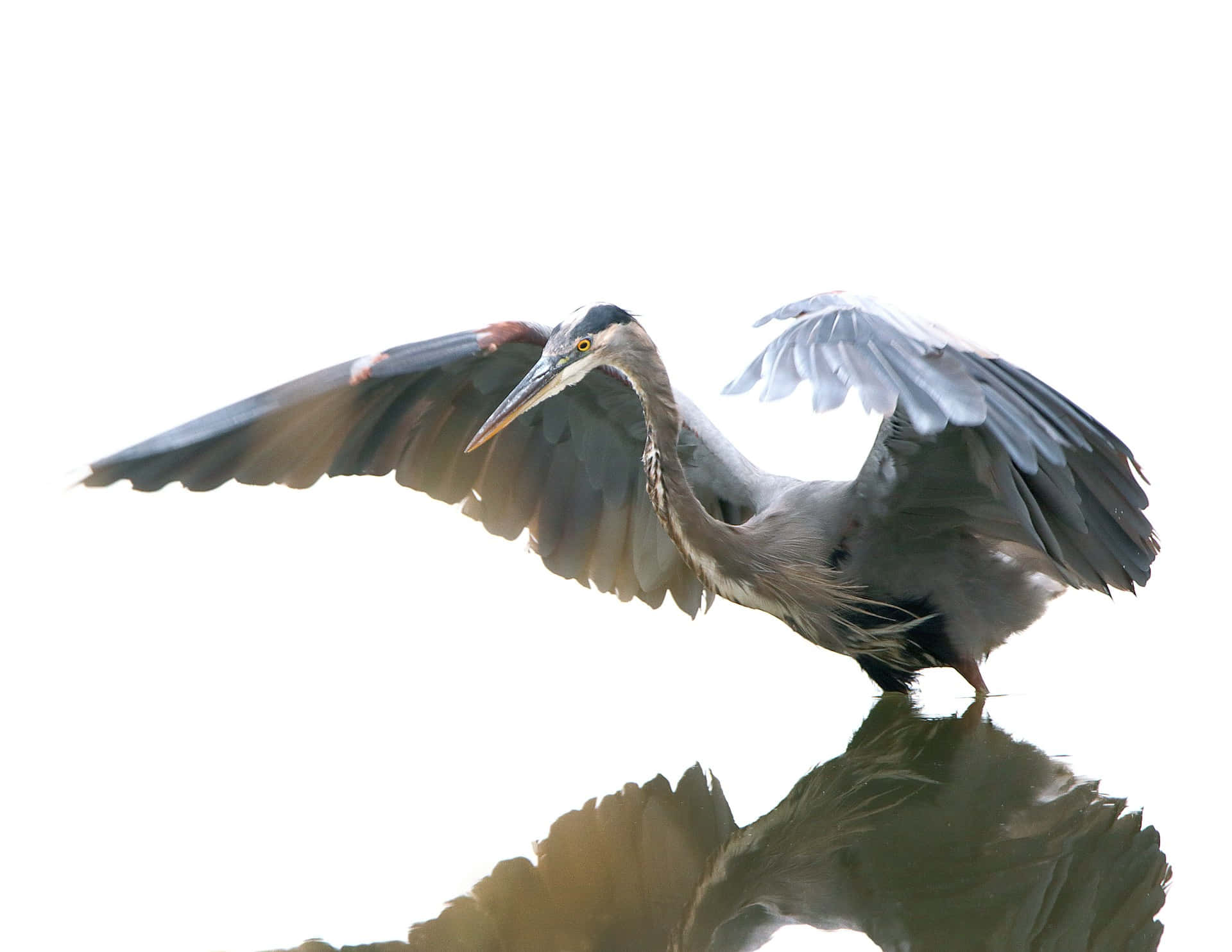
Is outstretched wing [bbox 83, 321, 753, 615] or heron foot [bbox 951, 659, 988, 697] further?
heron foot [bbox 951, 659, 988, 697]

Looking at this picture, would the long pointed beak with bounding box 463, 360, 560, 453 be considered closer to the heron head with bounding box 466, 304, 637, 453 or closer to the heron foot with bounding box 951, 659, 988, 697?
the heron head with bounding box 466, 304, 637, 453

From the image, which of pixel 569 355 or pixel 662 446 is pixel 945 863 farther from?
pixel 569 355

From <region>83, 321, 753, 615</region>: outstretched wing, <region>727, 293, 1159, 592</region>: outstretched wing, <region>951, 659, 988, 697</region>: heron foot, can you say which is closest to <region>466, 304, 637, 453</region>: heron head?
<region>83, 321, 753, 615</region>: outstretched wing

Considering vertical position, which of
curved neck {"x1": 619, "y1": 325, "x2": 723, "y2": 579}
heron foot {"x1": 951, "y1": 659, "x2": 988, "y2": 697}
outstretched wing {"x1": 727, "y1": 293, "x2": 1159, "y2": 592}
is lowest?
heron foot {"x1": 951, "y1": 659, "x2": 988, "y2": 697}

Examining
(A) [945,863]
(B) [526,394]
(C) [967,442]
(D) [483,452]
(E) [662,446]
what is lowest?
(A) [945,863]

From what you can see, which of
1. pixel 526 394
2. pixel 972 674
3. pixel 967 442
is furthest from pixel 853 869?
pixel 526 394

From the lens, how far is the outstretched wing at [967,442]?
2990 mm

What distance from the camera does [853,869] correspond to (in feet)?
10.3

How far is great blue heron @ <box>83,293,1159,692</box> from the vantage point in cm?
325

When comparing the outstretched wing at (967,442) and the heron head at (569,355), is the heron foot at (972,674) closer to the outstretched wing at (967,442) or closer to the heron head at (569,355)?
the outstretched wing at (967,442)

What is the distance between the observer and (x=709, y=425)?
4844mm

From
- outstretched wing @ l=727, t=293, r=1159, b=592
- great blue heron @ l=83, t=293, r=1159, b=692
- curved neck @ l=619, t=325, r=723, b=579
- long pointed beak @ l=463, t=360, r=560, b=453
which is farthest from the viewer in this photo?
curved neck @ l=619, t=325, r=723, b=579

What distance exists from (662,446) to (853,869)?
147 cm

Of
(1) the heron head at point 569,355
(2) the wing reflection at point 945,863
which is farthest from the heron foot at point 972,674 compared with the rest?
(1) the heron head at point 569,355
